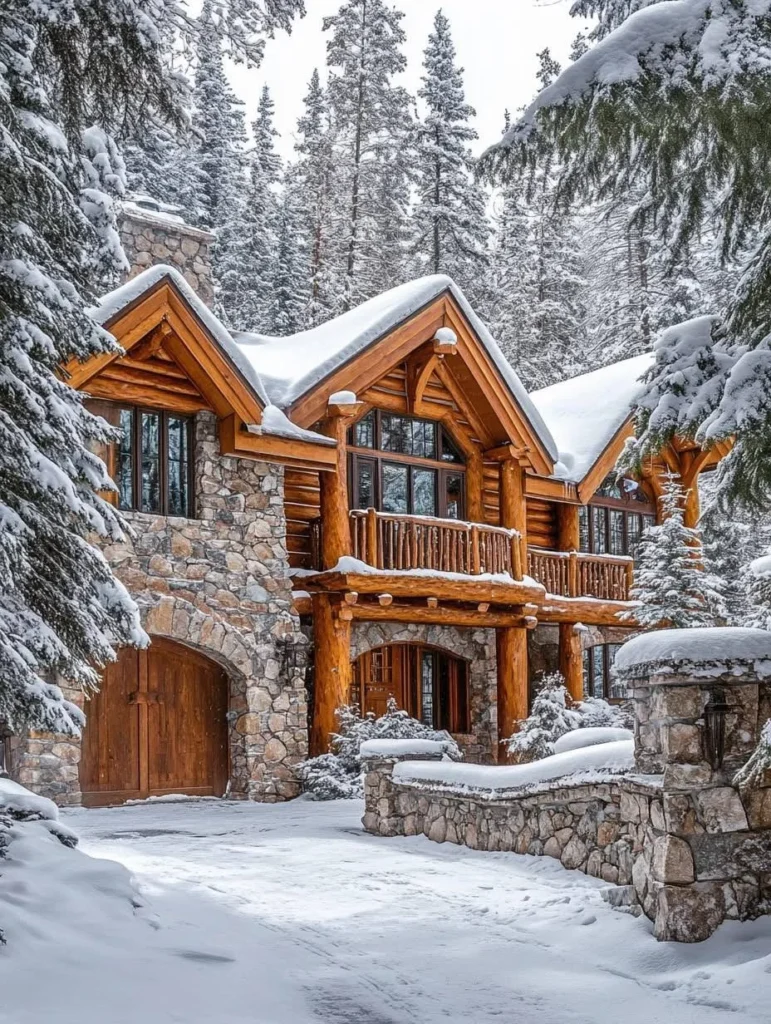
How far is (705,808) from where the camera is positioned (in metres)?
6.60

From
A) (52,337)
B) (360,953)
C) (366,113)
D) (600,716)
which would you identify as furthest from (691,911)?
(366,113)

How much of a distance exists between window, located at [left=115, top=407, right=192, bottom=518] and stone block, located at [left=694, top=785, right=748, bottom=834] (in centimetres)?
1061

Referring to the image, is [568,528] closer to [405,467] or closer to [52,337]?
[405,467]

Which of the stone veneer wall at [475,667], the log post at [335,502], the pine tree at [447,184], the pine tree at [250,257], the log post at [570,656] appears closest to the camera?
the log post at [335,502]

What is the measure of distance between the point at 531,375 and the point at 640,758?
31.4 m

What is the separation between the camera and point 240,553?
16.4 metres

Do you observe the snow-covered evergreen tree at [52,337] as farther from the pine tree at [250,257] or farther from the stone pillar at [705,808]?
the pine tree at [250,257]

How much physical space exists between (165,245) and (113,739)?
9295 mm

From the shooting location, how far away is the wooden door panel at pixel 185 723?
1616 cm

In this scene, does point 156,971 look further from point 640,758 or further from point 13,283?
point 13,283

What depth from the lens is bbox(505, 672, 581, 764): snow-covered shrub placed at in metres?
16.9

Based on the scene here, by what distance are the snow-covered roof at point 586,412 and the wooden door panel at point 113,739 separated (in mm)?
9576

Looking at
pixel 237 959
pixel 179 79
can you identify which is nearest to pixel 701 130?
pixel 179 79

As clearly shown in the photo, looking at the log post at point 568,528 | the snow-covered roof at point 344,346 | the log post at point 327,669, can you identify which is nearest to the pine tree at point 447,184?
the log post at point 568,528
